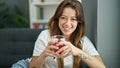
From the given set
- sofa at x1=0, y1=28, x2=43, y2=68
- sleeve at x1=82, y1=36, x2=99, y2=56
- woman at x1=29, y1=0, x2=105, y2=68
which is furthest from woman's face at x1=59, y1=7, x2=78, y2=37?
sofa at x1=0, y1=28, x2=43, y2=68

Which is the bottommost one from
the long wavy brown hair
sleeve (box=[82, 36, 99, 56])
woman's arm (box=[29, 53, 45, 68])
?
woman's arm (box=[29, 53, 45, 68])

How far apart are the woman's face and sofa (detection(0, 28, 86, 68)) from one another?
53cm

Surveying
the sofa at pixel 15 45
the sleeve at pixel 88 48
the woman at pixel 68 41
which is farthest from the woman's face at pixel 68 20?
the sofa at pixel 15 45

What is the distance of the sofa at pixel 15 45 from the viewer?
6.26ft

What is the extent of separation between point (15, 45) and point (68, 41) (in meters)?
0.65

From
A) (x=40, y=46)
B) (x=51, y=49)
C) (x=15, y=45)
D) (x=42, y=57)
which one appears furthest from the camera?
(x=15, y=45)

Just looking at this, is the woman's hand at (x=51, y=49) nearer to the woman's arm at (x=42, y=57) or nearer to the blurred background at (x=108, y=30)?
the woman's arm at (x=42, y=57)

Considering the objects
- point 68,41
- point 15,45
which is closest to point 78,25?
point 68,41

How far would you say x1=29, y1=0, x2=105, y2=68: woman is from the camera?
139 cm

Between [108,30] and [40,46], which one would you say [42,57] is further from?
[108,30]

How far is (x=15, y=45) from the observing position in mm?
1924

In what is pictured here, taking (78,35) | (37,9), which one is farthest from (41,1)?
(78,35)

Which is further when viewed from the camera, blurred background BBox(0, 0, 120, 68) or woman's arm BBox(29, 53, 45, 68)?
blurred background BBox(0, 0, 120, 68)

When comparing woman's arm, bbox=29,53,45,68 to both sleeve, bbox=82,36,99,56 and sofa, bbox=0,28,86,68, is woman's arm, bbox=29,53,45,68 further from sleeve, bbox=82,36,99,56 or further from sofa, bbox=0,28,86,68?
sofa, bbox=0,28,86,68
